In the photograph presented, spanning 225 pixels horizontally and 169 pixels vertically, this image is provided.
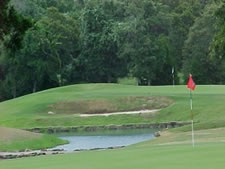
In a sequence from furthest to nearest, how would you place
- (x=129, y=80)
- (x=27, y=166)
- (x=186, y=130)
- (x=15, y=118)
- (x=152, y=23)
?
(x=129, y=80) < (x=152, y=23) < (x=15, y=118) < (x=186, y=130) < (x=27, y=166)

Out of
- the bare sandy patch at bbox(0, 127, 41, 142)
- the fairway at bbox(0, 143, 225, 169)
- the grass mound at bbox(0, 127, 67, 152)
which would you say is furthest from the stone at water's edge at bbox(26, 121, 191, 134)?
the fairway at bbox(0, 143, 225, 169)

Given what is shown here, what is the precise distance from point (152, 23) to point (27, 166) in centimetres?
6072

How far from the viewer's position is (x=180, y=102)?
5412 centimetres

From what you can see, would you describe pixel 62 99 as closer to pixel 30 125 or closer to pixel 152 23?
pixel 30 125

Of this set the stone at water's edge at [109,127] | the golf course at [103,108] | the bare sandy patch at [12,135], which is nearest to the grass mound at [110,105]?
the golf course at [103,108]

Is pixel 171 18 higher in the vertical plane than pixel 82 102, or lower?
higher

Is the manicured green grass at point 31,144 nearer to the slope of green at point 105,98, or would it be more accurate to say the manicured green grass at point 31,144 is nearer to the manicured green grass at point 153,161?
the slope of green at point 105,98

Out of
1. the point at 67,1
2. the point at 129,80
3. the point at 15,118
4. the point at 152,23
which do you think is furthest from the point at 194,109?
the point at 67,1

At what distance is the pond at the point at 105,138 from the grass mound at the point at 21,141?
1.07 m

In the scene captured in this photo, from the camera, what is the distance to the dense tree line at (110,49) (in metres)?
74.8

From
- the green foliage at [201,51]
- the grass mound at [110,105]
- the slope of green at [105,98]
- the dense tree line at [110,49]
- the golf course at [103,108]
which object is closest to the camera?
the golf course at [103,108]

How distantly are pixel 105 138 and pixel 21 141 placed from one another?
22.3ft

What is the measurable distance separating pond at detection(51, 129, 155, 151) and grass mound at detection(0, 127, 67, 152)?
107cm

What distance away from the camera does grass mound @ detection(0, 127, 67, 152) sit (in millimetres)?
38781
